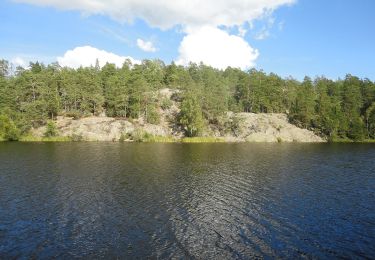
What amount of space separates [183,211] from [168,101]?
114866 millimetres

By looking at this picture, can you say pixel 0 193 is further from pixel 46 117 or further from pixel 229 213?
pixel 46 117

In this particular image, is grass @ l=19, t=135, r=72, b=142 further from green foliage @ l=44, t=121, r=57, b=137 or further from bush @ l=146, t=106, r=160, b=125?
bush @ l=146, t=106, r=160, b=125

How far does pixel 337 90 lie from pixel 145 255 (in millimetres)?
171105

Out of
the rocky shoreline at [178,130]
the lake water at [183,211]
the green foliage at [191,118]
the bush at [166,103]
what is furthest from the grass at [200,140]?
the lake water at [183,211]

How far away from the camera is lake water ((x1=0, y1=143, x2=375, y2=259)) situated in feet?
91.7

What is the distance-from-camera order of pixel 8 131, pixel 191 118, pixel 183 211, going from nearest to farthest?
pixel 183 211 < pixel 8 131 < pixel 191 118

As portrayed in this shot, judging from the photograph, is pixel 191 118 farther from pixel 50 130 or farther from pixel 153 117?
pixel 50 130

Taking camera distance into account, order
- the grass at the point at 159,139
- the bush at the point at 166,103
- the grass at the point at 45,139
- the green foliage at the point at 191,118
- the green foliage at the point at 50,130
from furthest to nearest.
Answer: the bush at the point at 166,103, the green foliage at the point at 191,118, the grass at the point at 159,139, the green foliage at the point at 50,130, the grass at the point at 45,139

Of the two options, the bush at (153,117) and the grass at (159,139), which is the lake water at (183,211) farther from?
the bush at (153,117)

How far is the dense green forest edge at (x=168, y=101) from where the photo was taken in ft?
435

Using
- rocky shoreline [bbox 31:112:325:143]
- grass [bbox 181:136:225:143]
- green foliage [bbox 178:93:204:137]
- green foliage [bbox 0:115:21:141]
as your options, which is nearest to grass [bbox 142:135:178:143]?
rocky shoreline [bbox 31:112:325:143]

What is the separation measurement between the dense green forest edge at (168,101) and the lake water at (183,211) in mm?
68390

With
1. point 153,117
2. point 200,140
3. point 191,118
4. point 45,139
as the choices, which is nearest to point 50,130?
point 45,139

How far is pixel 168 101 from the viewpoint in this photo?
150 metres
